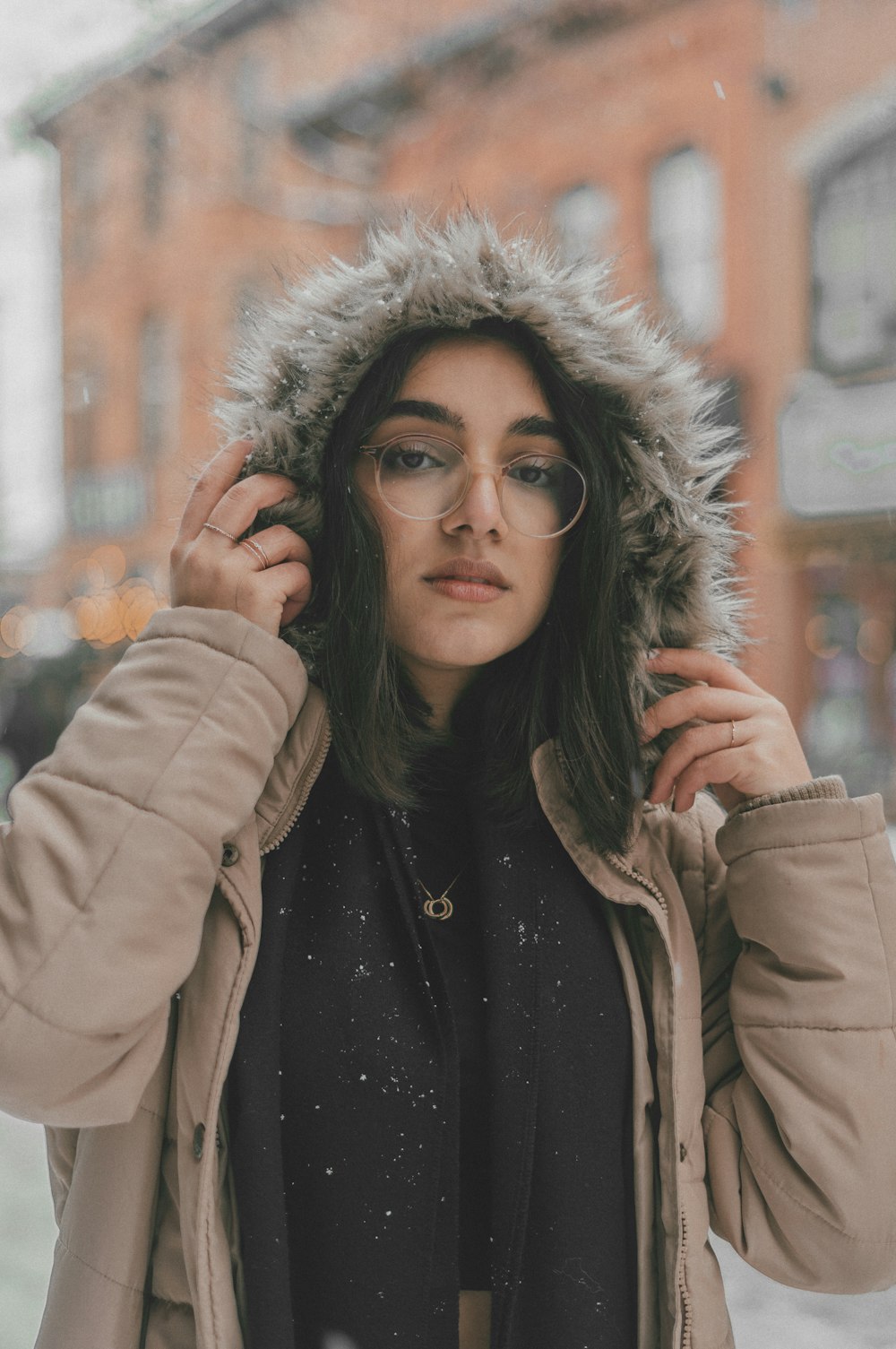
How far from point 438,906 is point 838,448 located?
253 inches

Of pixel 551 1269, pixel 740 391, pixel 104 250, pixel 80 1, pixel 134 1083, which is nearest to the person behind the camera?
pixel 134 1083

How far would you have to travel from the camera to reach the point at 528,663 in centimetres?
135

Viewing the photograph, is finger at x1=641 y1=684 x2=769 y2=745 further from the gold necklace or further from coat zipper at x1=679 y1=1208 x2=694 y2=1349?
coat zipper at x1=679 y1=1208 x2=694 y2=1349

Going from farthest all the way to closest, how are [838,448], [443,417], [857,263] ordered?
1. [838,448]
2. [857,263]
3. [443,417]

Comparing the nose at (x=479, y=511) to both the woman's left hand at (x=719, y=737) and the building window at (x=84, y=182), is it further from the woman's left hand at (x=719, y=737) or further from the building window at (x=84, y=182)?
the building window at (x=84, y=182)

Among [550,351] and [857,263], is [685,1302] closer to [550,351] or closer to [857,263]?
[550,351]

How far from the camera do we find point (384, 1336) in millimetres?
1053

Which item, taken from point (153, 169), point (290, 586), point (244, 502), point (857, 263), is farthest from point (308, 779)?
point (153, 169)

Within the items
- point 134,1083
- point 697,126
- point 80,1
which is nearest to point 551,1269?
point 134,1083

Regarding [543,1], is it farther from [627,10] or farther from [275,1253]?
[275,1253]

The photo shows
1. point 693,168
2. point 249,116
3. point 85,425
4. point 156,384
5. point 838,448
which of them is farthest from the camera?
point 85,425

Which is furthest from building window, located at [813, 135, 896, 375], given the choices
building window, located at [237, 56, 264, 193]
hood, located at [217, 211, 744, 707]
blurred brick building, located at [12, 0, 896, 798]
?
hood, located at [217, 211, 744, 707]

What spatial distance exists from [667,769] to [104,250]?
9.59 meters

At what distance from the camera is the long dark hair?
1.19 meters
